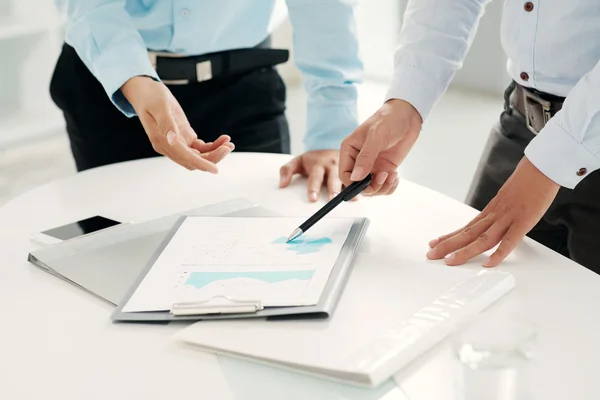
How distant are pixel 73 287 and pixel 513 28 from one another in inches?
28.7

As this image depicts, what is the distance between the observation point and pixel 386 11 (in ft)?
14.9

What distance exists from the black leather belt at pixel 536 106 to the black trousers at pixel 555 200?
0.05m

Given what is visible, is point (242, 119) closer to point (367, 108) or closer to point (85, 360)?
point (85, 360)

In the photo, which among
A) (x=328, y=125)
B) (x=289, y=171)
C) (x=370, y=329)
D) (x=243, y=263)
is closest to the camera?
(x=370, y=329)

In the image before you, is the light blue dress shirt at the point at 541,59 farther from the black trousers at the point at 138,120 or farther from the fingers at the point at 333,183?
the black trousers at the point at 138,120

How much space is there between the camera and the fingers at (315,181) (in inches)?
46.5

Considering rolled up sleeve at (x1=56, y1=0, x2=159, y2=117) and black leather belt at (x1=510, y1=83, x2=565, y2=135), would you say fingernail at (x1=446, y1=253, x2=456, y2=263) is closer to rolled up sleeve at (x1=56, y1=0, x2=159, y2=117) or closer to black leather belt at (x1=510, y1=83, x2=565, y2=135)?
black leather belt at (x1=510, y1=83, x2=565, y2=135)

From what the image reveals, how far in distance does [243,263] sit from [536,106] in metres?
0.51

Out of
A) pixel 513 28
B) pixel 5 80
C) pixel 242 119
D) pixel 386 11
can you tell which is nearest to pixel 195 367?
pixel 513 28

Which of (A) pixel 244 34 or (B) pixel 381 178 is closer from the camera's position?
(B) pixel 381 178

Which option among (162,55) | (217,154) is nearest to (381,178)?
(217,154)

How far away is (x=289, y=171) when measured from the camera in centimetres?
126

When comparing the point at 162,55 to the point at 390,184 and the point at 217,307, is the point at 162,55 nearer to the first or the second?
the point at 390,184

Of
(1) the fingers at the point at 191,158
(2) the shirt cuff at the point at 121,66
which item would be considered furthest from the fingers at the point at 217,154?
(2) the shirt cuff at the point at 121,66
